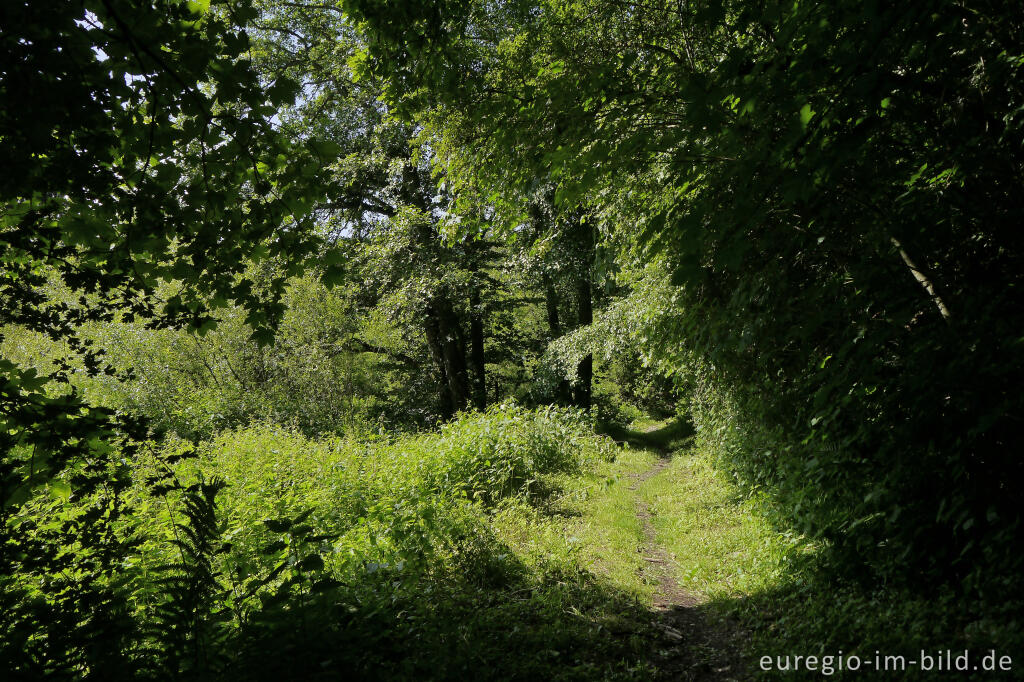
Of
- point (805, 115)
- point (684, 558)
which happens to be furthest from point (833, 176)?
point (684, 558)

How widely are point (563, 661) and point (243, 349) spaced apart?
18173mm

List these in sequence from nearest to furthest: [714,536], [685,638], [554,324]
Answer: [685,638], [714,536], [554,324]

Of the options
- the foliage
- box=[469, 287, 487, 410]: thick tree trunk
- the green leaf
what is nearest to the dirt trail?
the foliage

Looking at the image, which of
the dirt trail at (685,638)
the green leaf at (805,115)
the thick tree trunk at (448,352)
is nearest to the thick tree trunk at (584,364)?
the thick tree trunk at (448,352)

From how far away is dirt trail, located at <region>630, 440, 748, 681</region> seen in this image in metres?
4.48

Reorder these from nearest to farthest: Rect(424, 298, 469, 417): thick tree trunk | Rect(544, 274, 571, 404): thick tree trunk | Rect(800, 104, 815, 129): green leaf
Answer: Rect(800, 104, 815, 129): green leaf, Rect(424, 298, 469, 417): thick tree trunk, Rect(544, 274, 571, 404): thick tree trunk

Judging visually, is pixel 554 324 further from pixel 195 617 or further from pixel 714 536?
pixel 195 617

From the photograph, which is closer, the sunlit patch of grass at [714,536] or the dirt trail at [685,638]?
the dirt trail at [685,638]

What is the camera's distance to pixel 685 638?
5.09 m

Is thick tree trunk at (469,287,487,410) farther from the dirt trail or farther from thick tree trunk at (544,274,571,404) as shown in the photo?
the dirt trail

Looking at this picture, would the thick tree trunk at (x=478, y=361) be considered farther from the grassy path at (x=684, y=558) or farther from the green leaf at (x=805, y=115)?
the green leaf at (x=805, y=115)

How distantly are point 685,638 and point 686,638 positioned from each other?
1 centimetres

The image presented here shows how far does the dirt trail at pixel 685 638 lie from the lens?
4480 mm

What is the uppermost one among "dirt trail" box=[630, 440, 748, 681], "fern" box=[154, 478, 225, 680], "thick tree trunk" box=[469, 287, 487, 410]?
"thick tree trunk" box=[469, 287, 487, 410]
